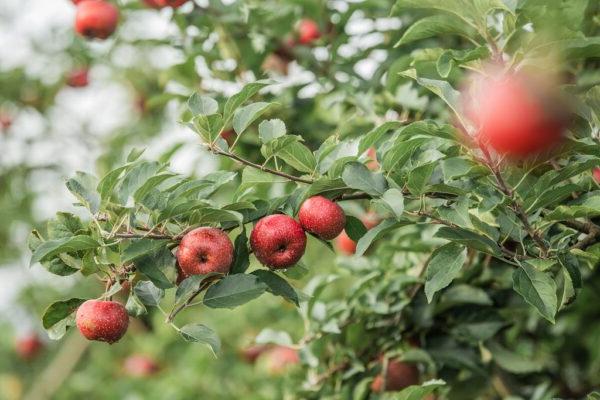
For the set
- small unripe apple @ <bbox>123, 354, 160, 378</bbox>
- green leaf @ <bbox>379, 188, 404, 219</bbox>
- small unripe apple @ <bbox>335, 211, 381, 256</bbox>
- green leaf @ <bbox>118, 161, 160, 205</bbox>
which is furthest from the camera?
small unripe apple @ <bbox>123, 354, 160, 378</bbox>

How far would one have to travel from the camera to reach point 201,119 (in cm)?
122

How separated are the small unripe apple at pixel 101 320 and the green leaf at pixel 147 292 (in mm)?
57

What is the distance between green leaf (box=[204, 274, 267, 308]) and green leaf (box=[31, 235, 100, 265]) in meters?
0.21

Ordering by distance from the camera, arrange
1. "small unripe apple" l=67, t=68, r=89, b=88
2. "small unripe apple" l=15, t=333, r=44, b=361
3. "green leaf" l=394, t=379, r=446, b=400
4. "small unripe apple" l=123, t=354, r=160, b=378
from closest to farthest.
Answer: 1. "green leaf" l=394, t=379, r=446, b=400
2. "small unripe apple" l=123, t=354, r=160, b=378
3. "small unripe apple" l=67, t=68, r=89, b=88
4. "small unripe apple" l=15, t=333, r=44, b=361

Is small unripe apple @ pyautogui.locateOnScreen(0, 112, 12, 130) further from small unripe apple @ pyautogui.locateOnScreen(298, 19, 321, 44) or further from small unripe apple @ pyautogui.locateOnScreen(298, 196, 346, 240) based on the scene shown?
small unripe apple @ pyautogui.locateOnScreen(298, 196, 346, 240)

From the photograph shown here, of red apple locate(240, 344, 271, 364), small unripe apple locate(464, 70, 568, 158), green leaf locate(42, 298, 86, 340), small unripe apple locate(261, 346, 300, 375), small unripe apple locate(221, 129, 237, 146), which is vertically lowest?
red apple locate(240, 344, 271, 364)

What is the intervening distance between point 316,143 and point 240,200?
99 cm

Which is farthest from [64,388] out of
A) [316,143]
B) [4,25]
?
[316,143]

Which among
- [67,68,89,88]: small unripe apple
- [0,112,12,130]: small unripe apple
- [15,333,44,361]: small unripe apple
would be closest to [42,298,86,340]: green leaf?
[67,68,89,88]: small unripe apple

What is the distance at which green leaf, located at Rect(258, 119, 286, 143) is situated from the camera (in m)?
1.28

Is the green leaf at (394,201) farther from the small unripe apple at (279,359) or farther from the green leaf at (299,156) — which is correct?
the small unripe apple at (279,359)

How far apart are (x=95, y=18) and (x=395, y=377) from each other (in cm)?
135

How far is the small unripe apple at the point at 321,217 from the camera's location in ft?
4.12

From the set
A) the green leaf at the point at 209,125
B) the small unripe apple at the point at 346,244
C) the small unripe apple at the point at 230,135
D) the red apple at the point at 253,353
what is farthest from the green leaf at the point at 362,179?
the red apple at the point at 253,353
